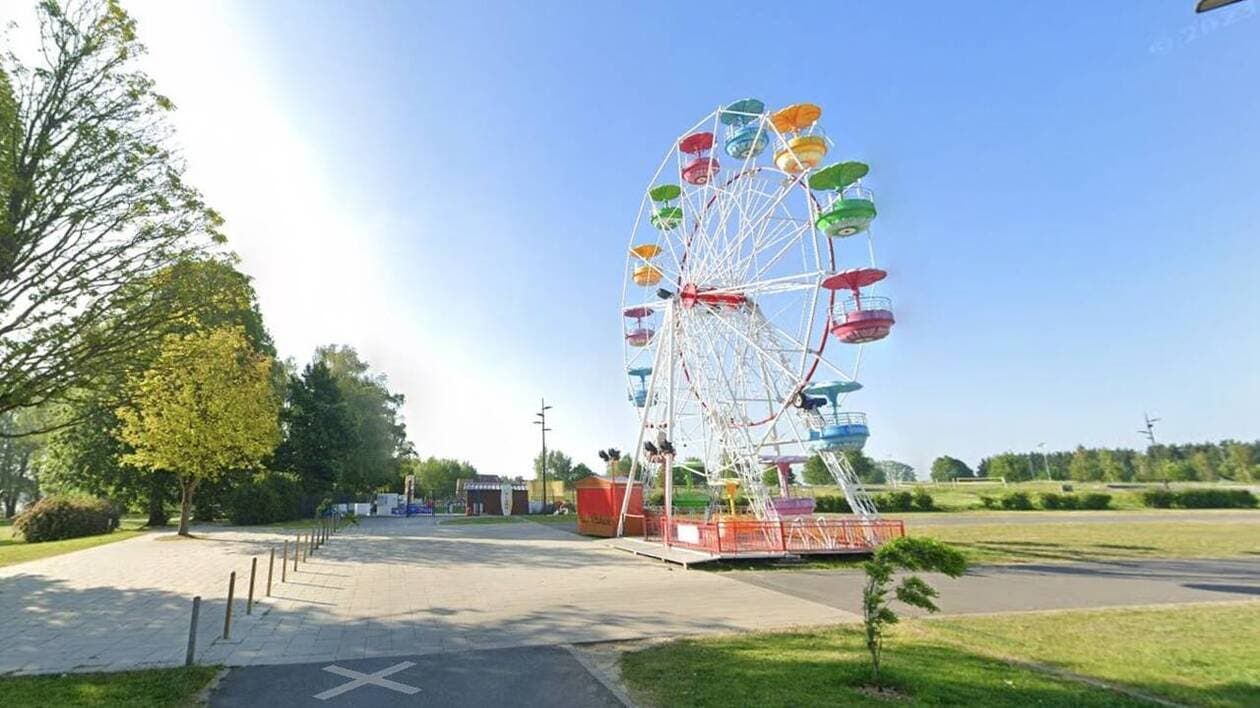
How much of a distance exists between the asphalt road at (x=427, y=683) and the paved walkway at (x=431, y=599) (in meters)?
0.46

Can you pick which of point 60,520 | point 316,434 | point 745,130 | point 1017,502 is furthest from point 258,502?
point 1017,502

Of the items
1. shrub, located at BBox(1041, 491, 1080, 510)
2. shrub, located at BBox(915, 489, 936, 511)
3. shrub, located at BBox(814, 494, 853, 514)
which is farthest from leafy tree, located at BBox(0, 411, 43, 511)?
shrub, located at BBox(1041, 491, 1080, 510)

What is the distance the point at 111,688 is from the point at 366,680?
7.98 feet

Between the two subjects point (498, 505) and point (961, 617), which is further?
point (498, 505)

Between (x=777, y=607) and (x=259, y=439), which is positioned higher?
(x=259, y=439)

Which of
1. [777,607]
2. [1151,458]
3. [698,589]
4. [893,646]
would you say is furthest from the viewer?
[1151,458]

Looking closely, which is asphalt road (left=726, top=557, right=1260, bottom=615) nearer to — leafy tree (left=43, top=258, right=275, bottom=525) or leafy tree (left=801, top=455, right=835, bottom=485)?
leafy tree (left=43, top=258, right=275, bottom=525)

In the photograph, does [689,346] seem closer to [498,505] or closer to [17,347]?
[17,347]

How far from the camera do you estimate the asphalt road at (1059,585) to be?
11516 millimetres

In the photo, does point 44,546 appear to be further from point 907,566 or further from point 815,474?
point 815,474

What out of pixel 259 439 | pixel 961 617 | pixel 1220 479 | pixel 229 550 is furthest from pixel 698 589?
pixel 1220 479

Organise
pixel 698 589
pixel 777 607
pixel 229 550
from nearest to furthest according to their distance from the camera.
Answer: pixel 777 607, pixel 698 589, pixel 229 550

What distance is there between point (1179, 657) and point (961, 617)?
302 centimetres

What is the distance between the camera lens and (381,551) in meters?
20.3
